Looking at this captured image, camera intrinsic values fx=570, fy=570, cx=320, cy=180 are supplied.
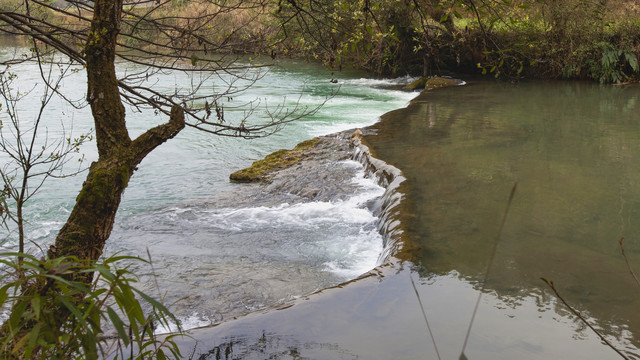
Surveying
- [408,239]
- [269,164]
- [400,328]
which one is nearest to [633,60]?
[269,164]

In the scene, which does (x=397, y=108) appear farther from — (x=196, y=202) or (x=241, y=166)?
(x=196, y=202)

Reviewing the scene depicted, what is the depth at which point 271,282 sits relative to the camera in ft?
17.4

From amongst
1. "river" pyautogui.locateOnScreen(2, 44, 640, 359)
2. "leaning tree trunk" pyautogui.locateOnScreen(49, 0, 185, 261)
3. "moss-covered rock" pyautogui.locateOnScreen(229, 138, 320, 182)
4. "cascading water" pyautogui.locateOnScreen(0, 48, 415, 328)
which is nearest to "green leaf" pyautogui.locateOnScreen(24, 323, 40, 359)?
"leaning tree trunk" pyautogui.locateOnScreen(49, 0, 185, 261)

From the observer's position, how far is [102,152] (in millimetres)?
3168

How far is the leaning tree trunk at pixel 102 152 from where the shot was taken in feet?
9.68

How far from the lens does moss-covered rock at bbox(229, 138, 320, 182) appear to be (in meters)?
9.14

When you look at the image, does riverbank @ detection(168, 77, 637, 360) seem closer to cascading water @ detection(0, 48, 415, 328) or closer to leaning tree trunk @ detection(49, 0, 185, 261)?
cascading water @ detection(0, 48, 415, 328)

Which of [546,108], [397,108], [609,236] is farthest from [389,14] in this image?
[609,236]

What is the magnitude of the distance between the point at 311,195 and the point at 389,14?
1189 cm

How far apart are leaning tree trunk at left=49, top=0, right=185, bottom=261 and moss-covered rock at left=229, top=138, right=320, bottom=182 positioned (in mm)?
5854

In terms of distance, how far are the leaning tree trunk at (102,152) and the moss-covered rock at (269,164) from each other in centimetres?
585

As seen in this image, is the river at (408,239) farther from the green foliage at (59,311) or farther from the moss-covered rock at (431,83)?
the moss-covered rock at (431,83)

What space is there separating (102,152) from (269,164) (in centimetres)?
648

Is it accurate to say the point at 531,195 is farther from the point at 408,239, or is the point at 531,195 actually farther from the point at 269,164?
the point at 269,164
